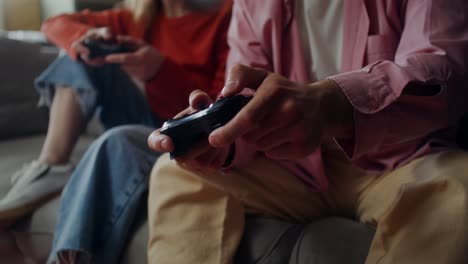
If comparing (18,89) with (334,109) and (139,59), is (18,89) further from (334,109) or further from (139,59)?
(334,109)

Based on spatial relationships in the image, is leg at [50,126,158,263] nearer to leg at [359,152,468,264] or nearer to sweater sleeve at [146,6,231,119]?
sweater sleeve at [146,6,231,119]

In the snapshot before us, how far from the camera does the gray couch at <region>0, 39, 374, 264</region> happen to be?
0.61m

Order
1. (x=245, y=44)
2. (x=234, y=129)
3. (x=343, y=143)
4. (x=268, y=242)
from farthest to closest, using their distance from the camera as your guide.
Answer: (x=245, y=44) → (x=268, y=242) → (x=343, y=143) → (x=234, y=129)

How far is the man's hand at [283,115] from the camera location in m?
0.43

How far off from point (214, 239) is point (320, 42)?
1.04 ft

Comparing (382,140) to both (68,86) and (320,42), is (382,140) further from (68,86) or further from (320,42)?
(68,86)

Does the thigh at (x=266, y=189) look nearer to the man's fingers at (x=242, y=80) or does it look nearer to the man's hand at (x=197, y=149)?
the man's hand at (x=197, y=149)

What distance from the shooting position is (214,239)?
631 millimetres

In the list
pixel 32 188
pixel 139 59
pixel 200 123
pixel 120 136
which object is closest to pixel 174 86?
pixel 139 59

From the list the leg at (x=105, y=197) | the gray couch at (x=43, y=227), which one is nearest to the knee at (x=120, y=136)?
the leg at (x=105, y=197)

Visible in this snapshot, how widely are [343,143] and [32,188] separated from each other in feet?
2.09

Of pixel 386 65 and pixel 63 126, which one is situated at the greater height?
pixel 386 65

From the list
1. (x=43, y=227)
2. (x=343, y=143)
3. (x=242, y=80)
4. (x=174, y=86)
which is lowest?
(x=43, y=227)

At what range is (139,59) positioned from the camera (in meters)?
0.93
